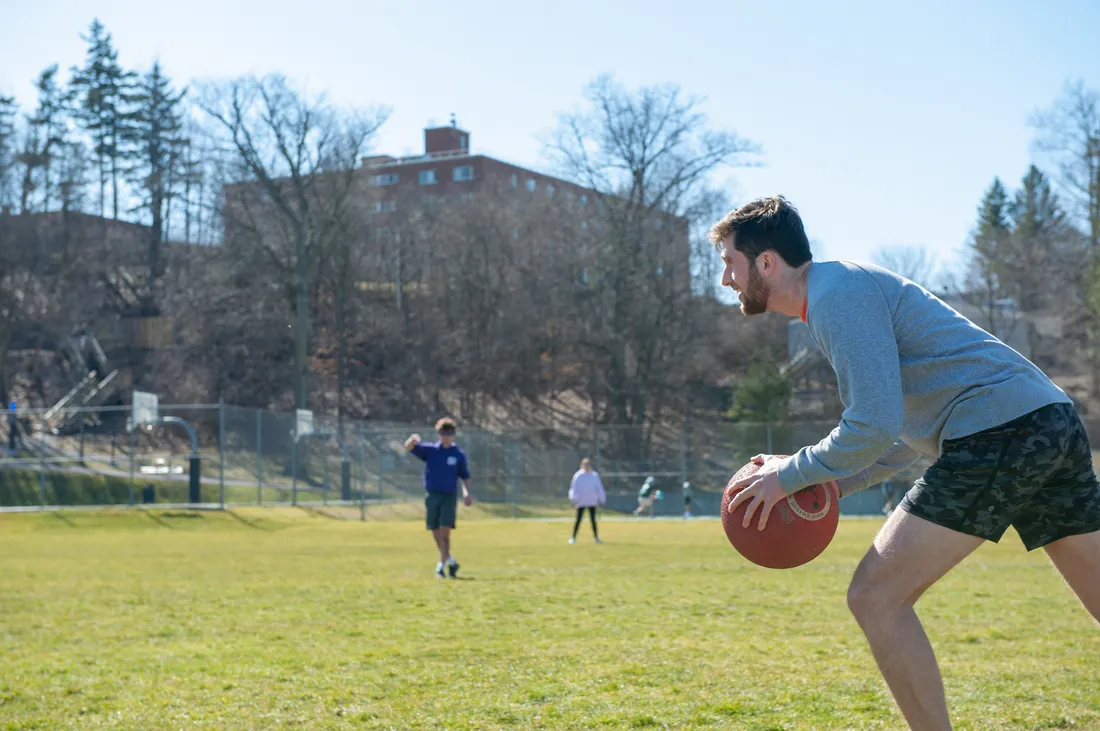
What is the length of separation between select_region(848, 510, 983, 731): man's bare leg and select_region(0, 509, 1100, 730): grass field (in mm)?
1711

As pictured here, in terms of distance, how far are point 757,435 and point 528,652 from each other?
32441 mm

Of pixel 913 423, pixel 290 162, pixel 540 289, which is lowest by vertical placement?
pixel 913 423

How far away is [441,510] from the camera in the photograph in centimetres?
1483

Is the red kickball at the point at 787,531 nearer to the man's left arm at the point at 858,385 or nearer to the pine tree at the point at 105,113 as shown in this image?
the man's left arm at the point at 858,385

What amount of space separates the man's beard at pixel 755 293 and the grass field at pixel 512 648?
→ 2.26 m

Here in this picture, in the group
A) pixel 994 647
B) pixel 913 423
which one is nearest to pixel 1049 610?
pixel 994 647

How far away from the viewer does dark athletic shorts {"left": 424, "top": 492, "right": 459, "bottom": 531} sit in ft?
48.2

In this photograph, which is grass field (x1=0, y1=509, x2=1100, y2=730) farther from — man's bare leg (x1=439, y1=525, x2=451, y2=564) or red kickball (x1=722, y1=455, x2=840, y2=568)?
red kickball (x1=722, y1=455, x2=840, y2=568)

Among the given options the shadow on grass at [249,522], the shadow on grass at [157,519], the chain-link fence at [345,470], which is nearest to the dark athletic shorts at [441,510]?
Result: the shadow on grass at [249,522]

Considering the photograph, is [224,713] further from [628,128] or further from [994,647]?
[628,128]

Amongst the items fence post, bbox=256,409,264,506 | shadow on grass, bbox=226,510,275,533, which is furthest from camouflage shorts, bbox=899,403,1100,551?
fence post, bbox=256,409,264,506

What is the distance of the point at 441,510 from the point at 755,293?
11.3 m

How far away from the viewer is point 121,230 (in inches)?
2334

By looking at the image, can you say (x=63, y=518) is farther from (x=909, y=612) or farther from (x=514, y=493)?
(x=909, y=612)
